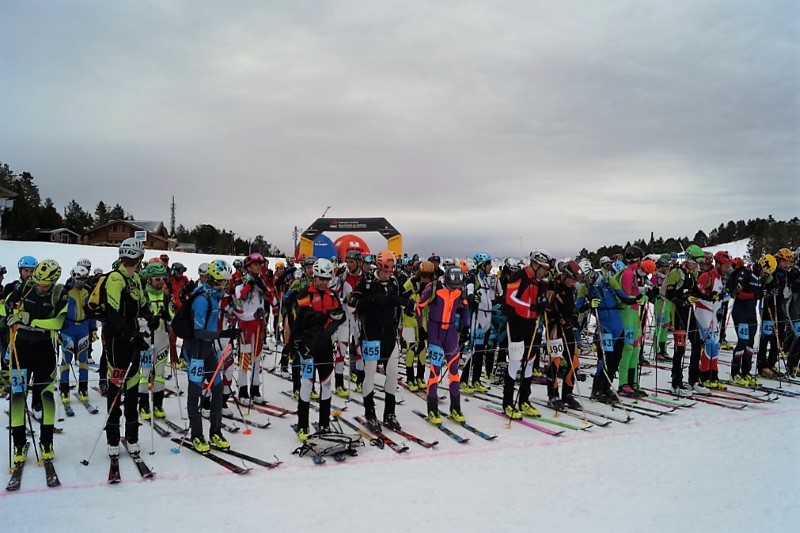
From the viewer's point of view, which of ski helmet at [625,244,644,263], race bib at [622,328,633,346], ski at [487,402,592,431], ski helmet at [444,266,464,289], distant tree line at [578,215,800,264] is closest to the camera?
ski at [487,402,592,431]

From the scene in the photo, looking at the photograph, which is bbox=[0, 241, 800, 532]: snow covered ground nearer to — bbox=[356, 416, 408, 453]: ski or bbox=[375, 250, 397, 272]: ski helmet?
bbox=[356, 416, 408, 453]: ski

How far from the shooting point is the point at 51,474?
5805mm

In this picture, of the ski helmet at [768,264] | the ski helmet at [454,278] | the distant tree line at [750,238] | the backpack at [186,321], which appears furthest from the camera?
the distant tree line at [750,238]

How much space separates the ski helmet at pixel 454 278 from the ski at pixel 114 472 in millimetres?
4739

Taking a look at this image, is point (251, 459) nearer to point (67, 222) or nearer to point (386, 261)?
point (386, 261)

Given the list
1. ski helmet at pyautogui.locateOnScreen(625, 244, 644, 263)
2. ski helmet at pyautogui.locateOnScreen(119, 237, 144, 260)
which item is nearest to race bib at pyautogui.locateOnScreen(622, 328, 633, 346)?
ski helmet at pyautogui.locateOnScreen(625, 244, 644, 263)

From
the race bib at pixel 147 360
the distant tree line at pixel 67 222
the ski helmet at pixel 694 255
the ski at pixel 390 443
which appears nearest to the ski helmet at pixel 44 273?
the race bib at pixel 147 360

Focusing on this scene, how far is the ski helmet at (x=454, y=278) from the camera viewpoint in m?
7.64

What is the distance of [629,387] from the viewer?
30.5ft

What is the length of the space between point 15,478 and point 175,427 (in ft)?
6.96

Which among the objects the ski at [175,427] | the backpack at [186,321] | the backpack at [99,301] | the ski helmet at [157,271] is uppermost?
the ski helmet at [157,271]

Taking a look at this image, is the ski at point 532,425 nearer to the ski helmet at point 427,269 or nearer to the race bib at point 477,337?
the race bib at point 477,337

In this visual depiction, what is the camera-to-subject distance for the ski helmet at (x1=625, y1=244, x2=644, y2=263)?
8852 millimetres

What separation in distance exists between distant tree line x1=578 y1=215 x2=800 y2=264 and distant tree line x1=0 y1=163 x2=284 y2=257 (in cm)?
4396
